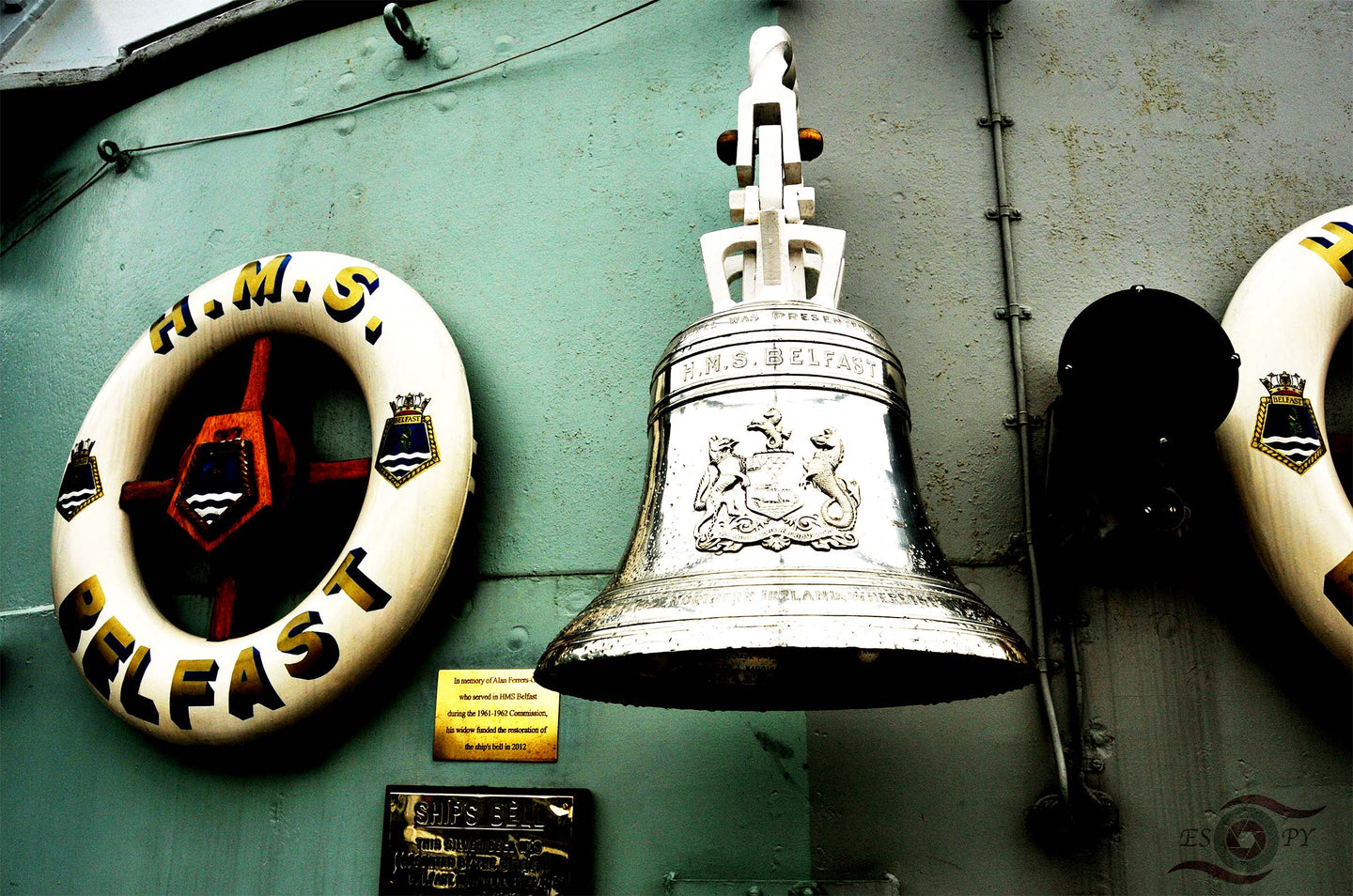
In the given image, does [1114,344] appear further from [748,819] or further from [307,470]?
[307,470]

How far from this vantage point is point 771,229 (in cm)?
152

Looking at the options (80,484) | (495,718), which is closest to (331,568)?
(495,718)

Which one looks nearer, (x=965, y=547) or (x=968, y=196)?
(x=965, y=547)

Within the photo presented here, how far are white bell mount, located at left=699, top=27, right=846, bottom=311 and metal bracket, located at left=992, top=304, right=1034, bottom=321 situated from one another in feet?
1.74

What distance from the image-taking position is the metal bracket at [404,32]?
2385mm

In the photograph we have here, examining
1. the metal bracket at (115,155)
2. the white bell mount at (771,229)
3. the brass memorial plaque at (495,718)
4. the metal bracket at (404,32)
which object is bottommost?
the brass memorial plaque at (495,718)

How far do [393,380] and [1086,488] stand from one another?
1372mm

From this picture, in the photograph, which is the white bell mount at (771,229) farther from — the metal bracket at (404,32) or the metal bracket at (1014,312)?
the metal bracket at (404,32)

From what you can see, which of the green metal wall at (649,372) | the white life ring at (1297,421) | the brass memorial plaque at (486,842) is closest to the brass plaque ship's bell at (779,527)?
the green metal wall at (649,372)

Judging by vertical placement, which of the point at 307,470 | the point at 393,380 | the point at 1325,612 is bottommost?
the point at 1325,612

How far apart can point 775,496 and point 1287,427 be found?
3.36 ft

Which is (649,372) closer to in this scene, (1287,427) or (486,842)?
(486,842)

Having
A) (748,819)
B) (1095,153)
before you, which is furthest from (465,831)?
(1095,153)

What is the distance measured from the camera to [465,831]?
6.04ft
